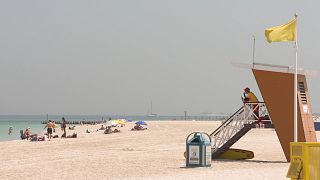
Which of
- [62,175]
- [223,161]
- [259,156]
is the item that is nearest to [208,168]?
[223,161]

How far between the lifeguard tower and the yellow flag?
1.43 meters

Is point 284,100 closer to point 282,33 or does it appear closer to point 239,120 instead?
point 239,120

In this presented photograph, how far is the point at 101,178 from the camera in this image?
16828mm

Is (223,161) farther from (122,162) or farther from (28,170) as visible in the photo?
(28,170)

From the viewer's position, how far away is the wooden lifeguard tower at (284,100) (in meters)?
22.0

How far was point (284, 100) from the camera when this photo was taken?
22.3 m

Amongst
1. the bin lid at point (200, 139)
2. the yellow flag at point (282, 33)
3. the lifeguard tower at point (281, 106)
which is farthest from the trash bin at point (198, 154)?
the yellow flag at point (282, 33)

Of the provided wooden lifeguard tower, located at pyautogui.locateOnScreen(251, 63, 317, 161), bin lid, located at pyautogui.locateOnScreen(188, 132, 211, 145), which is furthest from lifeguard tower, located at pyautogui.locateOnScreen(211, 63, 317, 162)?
bin lid, located at pyautogui.locateOnScreen(188, 132, 211, 145)

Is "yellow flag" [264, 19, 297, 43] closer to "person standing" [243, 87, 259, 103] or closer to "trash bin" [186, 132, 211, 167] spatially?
"person standing" [243, 87, 259, 103]

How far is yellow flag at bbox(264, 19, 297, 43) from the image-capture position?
20.8 metres

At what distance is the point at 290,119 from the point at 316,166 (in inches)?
446

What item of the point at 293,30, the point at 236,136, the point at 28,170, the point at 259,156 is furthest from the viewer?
the point at 259,156

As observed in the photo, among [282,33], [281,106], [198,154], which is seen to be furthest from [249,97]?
[198,154]

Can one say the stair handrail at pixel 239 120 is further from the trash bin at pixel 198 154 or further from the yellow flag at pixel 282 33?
the trash bin at pixel 198 154
